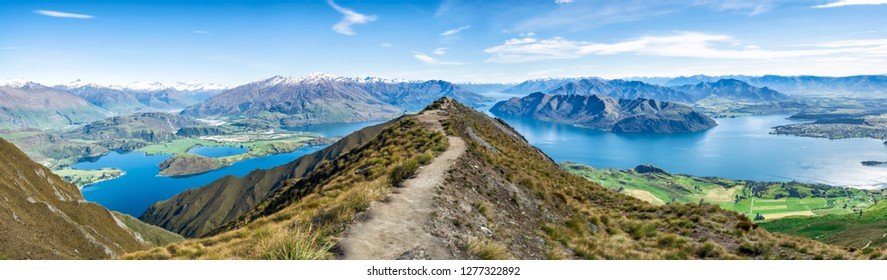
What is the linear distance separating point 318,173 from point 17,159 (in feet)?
249

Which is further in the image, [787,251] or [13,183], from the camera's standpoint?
[13,183]

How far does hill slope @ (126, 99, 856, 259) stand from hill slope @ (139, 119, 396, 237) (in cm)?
13572

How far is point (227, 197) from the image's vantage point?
16325 cm

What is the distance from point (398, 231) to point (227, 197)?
17809cm

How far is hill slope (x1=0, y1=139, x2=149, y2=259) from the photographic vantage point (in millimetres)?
41156

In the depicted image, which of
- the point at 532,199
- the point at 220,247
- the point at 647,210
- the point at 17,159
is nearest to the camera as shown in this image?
the point at 220,247

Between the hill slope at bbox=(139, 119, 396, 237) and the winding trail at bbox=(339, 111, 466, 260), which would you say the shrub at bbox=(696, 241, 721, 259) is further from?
the hill slope at bbox=(139, 119, 396, 237)

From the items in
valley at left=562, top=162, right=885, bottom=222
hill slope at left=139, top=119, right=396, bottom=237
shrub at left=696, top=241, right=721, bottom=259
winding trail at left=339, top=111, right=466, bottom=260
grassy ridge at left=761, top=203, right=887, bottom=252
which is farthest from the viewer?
valley at left=562, top=162, right=885, bottom=222

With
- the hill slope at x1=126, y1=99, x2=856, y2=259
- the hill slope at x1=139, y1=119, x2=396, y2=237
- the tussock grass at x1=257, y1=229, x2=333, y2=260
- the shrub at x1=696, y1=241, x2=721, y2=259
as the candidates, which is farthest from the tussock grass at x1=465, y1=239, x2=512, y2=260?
the hill slope at x1=139, y1=119, x2=396, y2=237

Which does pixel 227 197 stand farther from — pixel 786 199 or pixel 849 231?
pixel 786 199

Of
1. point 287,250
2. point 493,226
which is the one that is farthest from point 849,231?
point 287,250

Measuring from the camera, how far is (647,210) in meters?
25.8
